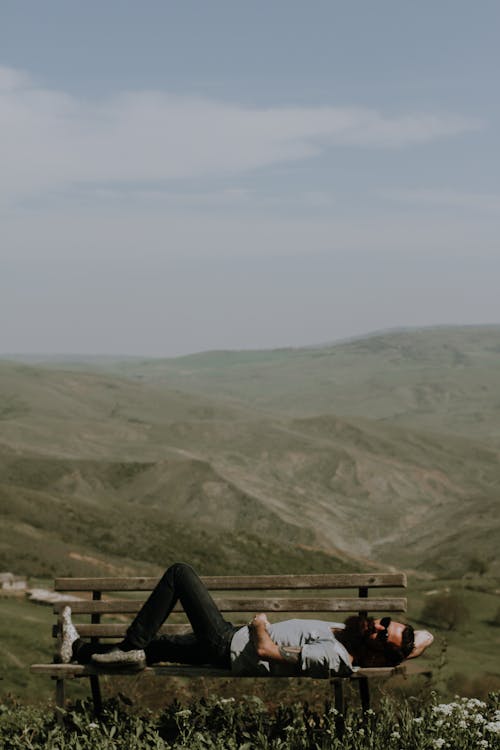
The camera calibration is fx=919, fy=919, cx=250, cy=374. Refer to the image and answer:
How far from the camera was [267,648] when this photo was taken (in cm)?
664

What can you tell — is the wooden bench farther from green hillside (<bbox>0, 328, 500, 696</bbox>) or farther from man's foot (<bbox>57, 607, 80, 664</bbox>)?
green hillside (<bbox>0, 328, 500, 696</bbox>)

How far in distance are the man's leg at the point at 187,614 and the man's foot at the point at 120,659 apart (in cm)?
8

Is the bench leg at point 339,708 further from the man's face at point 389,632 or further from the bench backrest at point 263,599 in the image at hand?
the bench backrest at point 263,599

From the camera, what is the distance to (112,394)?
14288cm

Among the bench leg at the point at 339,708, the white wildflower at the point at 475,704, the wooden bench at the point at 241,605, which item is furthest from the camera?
the wooden bench at the point at 241,605

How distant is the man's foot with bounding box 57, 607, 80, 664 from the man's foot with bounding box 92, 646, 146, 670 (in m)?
0.39

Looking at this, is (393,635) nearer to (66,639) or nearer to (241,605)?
(241,605)

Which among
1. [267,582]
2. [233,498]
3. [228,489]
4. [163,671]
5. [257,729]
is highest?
[267,582]

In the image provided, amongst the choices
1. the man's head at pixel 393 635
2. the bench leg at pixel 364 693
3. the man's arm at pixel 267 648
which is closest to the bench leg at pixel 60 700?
the man's arm at pixel 267 648

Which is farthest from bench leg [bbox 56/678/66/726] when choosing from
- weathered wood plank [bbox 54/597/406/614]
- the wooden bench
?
weathered wood plank [bbox 54/597/406/614]

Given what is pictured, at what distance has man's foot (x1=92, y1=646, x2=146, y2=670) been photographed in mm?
6926

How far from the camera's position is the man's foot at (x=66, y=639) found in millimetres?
7266

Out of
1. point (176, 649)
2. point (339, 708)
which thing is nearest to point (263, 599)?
point (176, 649)

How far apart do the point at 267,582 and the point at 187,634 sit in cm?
75
